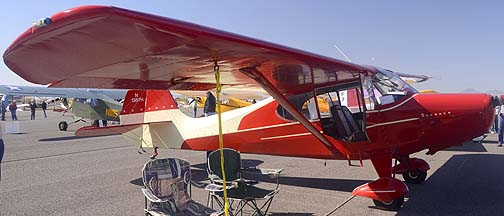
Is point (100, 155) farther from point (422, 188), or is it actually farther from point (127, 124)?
point (422, 188)

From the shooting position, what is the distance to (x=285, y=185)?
6.99 metres

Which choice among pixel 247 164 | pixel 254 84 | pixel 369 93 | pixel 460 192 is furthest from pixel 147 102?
pixel 460 192

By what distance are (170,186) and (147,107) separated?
148 inches

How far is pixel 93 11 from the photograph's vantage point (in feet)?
7.38

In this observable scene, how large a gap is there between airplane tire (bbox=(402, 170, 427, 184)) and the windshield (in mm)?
1856

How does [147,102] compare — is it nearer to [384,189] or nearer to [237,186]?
[237,186]

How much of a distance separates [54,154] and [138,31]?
1065 centimetres

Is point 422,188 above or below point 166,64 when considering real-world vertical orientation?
below

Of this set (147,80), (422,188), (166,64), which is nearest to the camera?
(166,64)

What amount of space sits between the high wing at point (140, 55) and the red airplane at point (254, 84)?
10 millimetres

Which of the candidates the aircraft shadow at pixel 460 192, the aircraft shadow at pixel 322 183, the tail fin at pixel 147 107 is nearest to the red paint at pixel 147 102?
the tail fin at pixel 147 107

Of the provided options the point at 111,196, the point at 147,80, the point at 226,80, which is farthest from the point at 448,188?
the point at 111,196

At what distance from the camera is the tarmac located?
5.40 m

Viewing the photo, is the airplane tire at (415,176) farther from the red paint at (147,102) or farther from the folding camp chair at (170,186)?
the red paint at (147,102)
